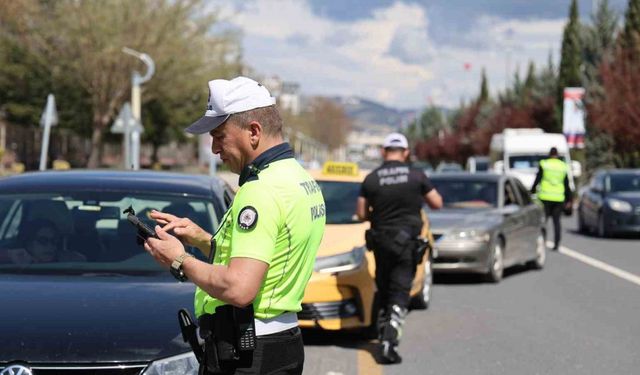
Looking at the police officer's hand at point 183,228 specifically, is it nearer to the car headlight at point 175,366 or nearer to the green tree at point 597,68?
the car headlight at point 175,366

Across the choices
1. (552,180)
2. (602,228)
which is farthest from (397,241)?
(602,228)

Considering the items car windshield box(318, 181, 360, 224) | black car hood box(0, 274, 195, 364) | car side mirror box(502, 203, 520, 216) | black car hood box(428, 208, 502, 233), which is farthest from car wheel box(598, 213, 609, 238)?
black car hood box(0, 274, 195, 364)

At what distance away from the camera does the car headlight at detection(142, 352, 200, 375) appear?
4.40m

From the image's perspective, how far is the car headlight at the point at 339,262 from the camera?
362 inches

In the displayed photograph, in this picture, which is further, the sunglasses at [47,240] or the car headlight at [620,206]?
the car headlight at [620,206]

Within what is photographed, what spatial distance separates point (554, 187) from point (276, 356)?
15.7m

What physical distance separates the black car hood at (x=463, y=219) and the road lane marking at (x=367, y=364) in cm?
518

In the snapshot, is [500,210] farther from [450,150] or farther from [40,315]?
[450,150]

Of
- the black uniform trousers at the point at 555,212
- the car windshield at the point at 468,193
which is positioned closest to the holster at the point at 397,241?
the car windshield at the point at 468,193

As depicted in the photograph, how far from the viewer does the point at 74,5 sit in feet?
137

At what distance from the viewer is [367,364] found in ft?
26.9

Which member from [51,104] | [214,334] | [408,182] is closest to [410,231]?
[408,182]

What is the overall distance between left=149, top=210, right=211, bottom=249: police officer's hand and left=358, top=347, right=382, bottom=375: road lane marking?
13.3 feet

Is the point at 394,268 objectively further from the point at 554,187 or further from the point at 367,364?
the point at 554,187
